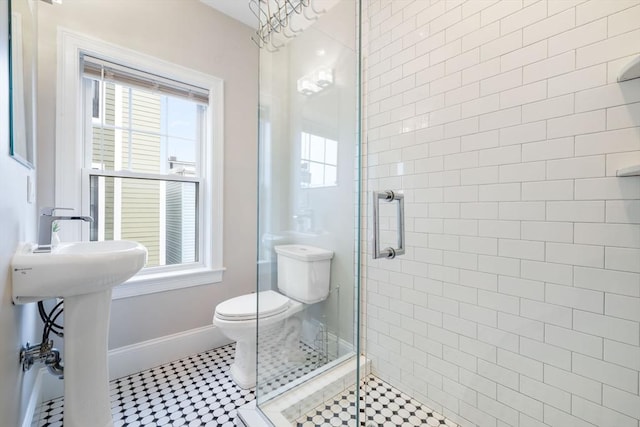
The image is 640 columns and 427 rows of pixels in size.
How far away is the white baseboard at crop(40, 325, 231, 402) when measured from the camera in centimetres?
149

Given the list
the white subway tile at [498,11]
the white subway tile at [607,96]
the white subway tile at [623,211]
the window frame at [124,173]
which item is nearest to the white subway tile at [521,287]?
the white subway tile at [623,211]

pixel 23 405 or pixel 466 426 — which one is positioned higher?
pixel 23 405

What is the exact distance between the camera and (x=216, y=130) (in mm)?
2072

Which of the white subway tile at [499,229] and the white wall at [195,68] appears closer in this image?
the white subway tile at [499,229]

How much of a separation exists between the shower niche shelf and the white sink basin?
180cm

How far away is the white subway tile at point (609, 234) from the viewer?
947 millimetres

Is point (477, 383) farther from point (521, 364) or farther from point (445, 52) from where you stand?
point (445, 52)

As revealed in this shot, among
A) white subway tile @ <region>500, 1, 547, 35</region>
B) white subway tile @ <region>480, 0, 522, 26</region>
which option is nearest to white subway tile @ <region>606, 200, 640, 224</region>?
white subway tile @ <region>500, 1, 547, 35</region>

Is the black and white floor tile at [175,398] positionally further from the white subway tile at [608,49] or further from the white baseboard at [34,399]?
the white subway tile at [608,49]

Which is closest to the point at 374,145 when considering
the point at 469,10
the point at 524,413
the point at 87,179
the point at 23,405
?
the point at 469,10

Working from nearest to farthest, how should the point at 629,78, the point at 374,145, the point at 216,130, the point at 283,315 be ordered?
the point at 629,78
the point at 283,315
the point at 374,145
the point at 216,130

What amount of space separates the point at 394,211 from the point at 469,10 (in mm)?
1072

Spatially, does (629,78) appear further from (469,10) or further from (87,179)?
(87,179)

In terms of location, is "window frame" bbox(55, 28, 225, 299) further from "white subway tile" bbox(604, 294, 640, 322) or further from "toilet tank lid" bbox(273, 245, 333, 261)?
"white subway tile" bbox(604, 294, 640, 322)
